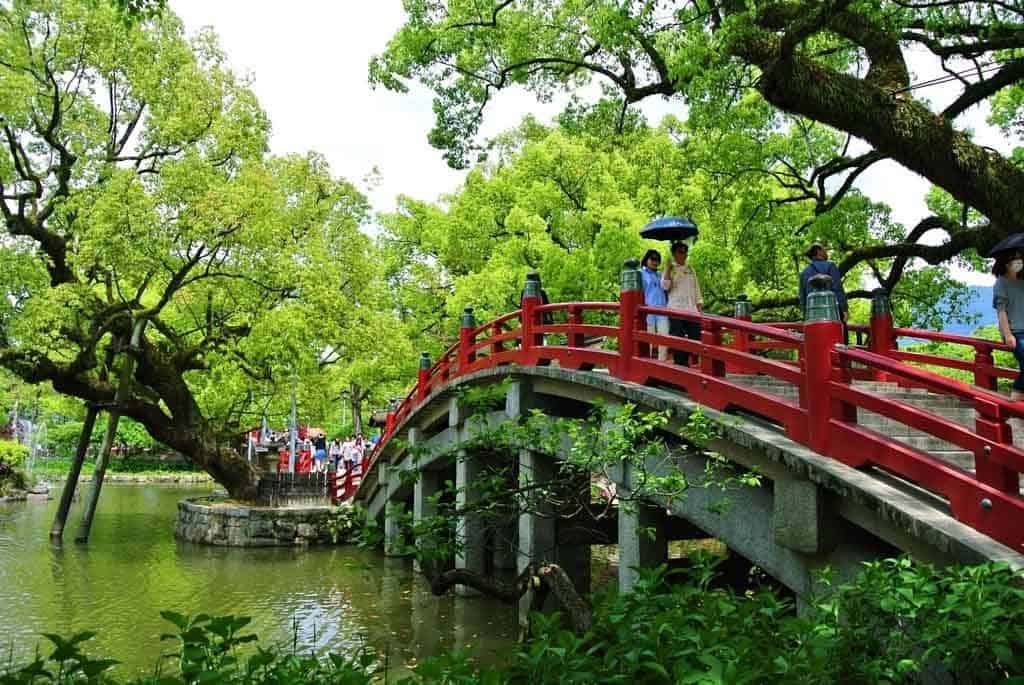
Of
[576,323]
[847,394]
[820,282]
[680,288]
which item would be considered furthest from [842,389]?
[576,323]

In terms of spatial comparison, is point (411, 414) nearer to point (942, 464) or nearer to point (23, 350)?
point (23, 350)

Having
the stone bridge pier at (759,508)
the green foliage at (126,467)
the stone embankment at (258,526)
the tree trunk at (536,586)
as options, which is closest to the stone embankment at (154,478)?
the green foliage at (126,467)

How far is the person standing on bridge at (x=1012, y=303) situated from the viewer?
20.9 ft

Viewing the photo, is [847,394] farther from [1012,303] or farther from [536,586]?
[536,586]

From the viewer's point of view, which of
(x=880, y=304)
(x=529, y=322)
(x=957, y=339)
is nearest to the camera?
(x=957, y=339)

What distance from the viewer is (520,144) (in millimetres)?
27891

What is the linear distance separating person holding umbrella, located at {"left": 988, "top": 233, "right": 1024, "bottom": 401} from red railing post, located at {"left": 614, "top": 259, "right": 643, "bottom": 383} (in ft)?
11.3

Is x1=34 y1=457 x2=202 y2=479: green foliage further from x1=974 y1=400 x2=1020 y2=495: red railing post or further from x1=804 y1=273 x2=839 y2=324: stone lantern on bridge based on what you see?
x1=974 y1=400 x2=1020 y2=495: red railing post

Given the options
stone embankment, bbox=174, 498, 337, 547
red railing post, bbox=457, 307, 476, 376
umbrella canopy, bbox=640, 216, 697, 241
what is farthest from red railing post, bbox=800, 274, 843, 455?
stone embankment, bbox=174, 498, 337, 547

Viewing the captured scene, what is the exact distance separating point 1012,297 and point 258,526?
1718 centimetres

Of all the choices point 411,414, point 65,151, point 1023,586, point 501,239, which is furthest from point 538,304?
point 65,151

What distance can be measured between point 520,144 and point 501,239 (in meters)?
6.30

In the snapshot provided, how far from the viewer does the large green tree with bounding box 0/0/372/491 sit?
17.5m

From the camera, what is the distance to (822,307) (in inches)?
245
